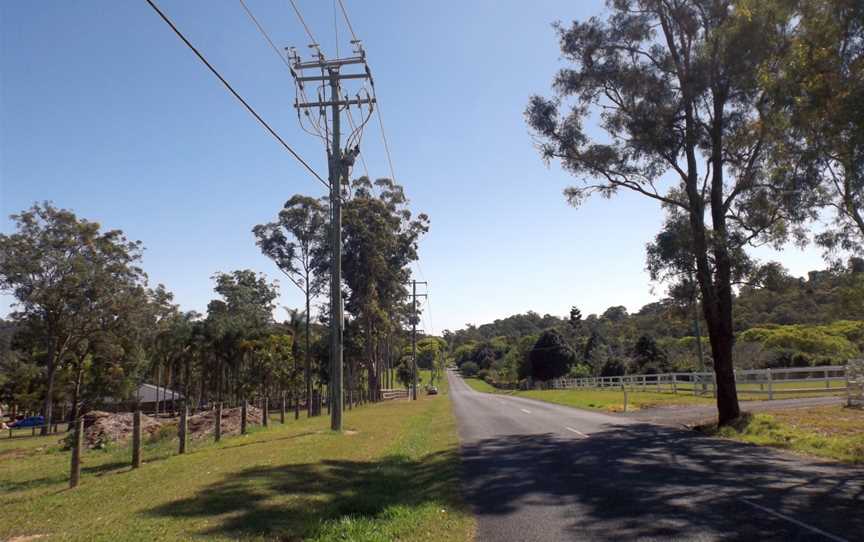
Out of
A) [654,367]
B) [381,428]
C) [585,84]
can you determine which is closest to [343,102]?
[585,84]

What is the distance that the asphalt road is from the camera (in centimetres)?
765

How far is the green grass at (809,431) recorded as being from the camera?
542 inches

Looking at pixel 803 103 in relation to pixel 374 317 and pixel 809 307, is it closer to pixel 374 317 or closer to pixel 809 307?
pixel 374 317

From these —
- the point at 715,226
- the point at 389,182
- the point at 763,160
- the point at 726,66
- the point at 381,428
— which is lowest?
the point at 381,428

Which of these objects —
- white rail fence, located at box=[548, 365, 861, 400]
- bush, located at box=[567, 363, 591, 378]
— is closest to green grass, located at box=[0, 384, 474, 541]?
white rail fence, located at box=[548, 365, 861, 400]

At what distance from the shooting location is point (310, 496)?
10547 mm

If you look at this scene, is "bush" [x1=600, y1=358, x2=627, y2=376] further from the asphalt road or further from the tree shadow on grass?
the tree shadow on grass

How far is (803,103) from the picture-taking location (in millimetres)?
13320

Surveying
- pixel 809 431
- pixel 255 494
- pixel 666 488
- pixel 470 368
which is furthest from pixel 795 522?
pixel 470 368

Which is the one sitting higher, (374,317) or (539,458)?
(374,317)

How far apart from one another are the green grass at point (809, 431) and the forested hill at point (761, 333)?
9.61ft

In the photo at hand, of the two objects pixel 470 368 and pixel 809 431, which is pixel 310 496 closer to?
pixel 809 431

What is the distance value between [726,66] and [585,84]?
4584 millimetres

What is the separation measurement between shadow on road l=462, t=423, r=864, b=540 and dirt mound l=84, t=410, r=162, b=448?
46.1ft
